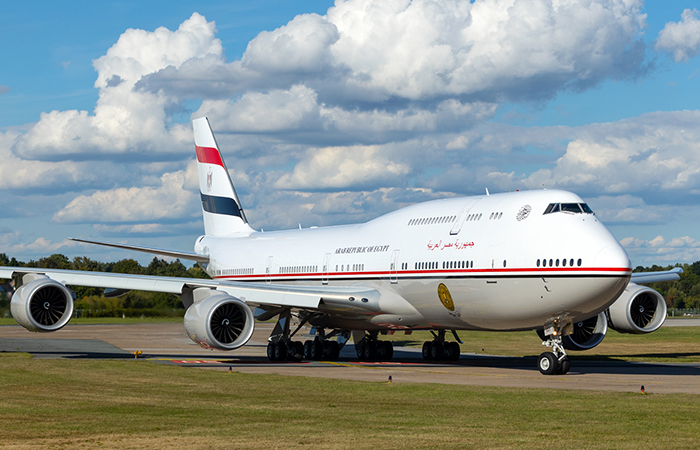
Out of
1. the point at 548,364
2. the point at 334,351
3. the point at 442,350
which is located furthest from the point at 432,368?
the point at 334,351

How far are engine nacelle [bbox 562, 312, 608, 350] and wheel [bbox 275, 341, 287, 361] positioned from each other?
31.8ft

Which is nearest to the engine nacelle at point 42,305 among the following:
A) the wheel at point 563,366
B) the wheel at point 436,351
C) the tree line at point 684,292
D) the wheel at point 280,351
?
the wheel at point 280,351

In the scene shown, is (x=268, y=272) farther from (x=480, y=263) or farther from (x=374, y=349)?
(x=480, y=263)

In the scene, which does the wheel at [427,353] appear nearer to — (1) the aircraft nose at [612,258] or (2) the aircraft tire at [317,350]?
(2) the aircraft tire at [317,350]

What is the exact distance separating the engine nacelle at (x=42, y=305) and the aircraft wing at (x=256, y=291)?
614 millimetres

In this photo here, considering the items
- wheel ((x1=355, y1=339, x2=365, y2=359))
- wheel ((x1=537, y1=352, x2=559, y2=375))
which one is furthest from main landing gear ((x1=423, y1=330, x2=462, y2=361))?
wheel ((x1=537, y1=352, x2=559, y2=375))

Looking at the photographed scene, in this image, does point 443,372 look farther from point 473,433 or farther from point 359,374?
point 473,433

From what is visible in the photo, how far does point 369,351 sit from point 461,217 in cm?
863

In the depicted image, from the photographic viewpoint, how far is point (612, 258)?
65.8 feet

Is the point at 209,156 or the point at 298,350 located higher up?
the point at 209,156

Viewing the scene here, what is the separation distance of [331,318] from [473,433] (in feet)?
58.5

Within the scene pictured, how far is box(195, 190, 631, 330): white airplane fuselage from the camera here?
20.5 metres

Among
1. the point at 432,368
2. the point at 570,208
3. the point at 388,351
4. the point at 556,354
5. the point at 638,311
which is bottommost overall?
the point at 432,368

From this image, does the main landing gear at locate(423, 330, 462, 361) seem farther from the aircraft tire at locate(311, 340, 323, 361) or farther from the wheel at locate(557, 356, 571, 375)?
the wheel at locate(557, 356, 571, 375)
